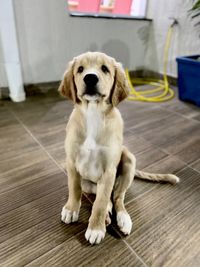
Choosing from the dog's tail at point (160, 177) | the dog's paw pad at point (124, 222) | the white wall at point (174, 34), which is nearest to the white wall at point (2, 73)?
the dog's tail at point (160, 177)

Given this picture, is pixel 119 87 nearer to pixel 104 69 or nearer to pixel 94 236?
pixel 104 69

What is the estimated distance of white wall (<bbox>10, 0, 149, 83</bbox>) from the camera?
2.39 metres

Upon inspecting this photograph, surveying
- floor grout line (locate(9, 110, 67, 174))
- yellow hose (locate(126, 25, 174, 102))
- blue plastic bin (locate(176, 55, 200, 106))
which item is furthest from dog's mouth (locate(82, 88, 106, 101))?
blue plastic bin (locate(176, 55, 200, 106))

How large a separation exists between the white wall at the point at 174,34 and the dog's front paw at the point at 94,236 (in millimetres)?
2762

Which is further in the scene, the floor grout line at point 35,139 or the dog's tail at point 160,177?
the floor grout line at point 35,139

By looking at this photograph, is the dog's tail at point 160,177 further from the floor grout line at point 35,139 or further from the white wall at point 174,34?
the white wall at point 174,34

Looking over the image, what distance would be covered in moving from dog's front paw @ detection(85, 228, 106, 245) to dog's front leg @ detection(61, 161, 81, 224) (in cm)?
12

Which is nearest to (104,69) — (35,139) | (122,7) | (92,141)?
(92,141)

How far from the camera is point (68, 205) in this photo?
1.04 metres

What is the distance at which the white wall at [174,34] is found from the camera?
2.88m

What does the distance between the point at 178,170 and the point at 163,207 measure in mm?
380

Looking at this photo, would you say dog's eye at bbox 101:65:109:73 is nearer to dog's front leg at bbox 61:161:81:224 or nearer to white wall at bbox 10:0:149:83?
dog's front leg at bbox 61:161:81:224

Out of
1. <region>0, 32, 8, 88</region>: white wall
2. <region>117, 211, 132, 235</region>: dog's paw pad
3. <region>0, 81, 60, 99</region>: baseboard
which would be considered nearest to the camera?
<region>117, 211, 132, 235</region>: dog's paw pad

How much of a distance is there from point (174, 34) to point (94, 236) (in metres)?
3.05
